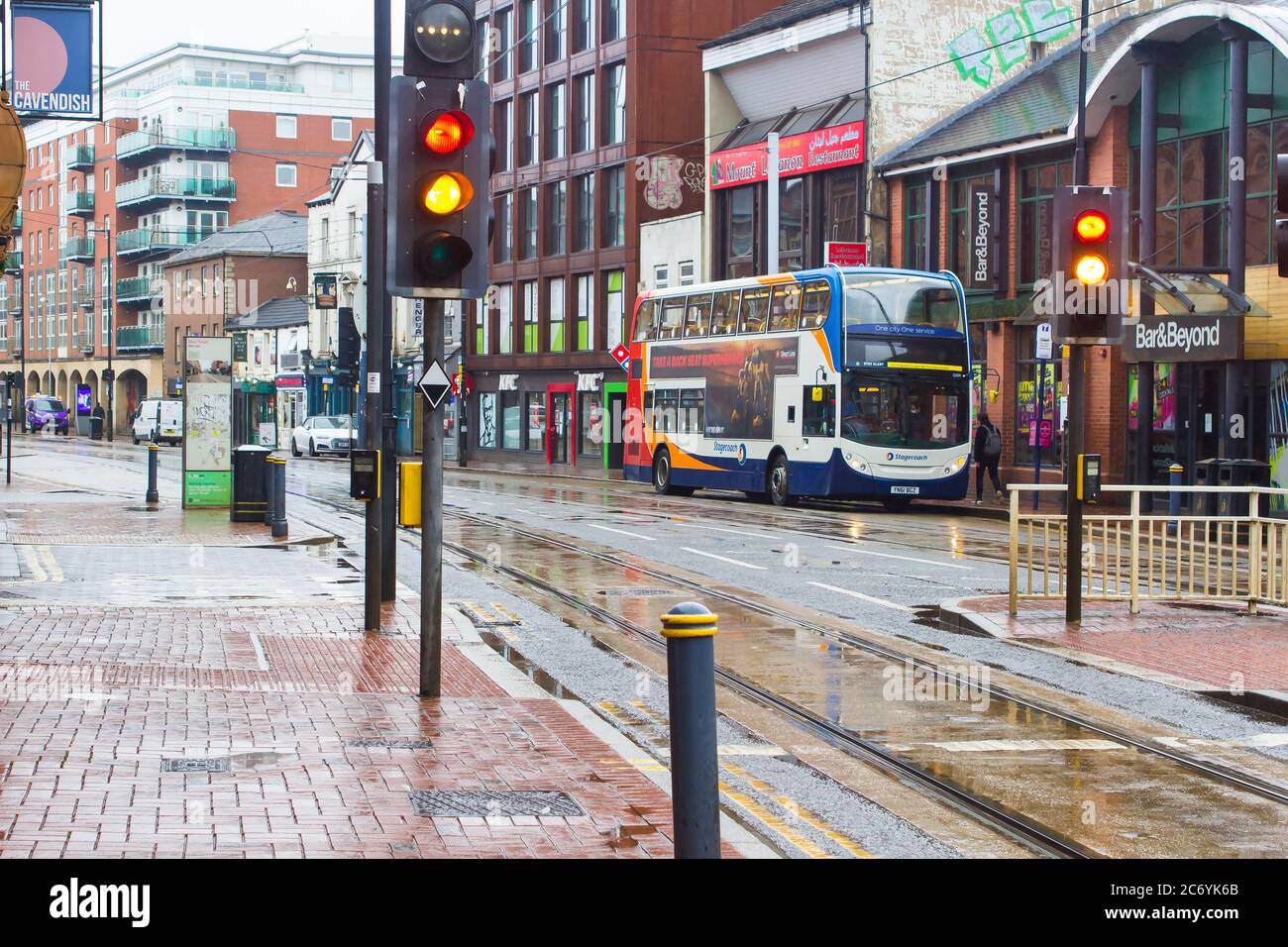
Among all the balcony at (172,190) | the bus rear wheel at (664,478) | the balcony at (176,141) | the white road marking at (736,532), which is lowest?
the white road marking at (736,532)

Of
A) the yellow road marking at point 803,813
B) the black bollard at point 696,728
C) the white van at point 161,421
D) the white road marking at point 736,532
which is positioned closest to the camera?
the black bollard at point 696,728

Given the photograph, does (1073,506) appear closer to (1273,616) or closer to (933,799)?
(1273,616)

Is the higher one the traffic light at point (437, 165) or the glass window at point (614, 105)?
the glass window at point (614, 105)

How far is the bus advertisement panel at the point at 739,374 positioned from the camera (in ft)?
108

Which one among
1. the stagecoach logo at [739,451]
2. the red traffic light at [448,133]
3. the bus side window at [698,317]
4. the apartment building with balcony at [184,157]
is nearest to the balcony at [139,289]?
the apartment building with balcony at [184,157]

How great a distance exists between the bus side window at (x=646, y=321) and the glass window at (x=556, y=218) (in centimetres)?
2252

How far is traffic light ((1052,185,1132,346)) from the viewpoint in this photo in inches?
524

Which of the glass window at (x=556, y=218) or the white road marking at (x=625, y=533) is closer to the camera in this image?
the white road marking at (x=625, y=533)

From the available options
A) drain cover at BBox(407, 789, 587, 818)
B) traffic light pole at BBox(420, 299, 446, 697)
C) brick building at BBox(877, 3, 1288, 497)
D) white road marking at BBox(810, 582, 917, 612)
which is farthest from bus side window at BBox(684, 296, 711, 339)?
drain cover at BBox(407, 789, 587, 818)

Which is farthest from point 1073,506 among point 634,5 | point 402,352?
point 402,352

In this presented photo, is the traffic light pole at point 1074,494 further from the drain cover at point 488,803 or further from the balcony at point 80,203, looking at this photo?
the balcony at point 80,203

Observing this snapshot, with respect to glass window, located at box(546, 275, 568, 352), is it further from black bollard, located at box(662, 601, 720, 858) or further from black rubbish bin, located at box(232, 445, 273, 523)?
black bollard, located at box(662, 601, 720, 858)

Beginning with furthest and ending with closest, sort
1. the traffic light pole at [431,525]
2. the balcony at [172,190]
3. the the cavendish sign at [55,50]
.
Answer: the balcony at [172,190] < the the cavendish sign at [55,50] < the traffic light pole at [431,525]

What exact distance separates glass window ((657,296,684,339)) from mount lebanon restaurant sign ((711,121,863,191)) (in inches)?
342
